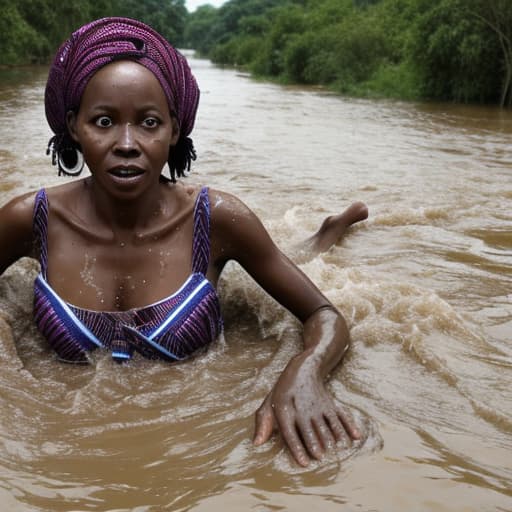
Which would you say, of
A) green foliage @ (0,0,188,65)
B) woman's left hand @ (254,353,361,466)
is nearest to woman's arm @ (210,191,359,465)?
woman's left hand @ (254,353,361,466)

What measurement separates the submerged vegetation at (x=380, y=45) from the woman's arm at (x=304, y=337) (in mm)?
17416

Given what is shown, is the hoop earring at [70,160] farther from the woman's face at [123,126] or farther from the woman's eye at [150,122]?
the woman's eye at [150,122]

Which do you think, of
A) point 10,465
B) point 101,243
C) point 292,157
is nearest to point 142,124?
point 101,243

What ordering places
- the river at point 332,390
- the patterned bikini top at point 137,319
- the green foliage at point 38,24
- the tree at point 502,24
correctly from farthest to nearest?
the green foliage at point 38,24 → the tree at point 502,24 → the patterned bikini top at point 137,319 → the river at point 332,390

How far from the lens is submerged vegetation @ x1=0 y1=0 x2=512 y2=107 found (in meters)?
→ 18.7

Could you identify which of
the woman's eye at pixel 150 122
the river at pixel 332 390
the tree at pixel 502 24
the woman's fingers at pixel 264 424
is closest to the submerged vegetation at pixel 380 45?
the tree at pixel 502 24

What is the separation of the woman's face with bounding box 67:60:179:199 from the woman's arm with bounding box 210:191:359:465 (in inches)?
12.7

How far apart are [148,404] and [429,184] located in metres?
4.29

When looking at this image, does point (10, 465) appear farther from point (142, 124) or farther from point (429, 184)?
point (429, 184)

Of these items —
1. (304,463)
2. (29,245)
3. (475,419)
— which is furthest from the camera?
(29,245)

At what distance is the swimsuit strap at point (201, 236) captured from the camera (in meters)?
2.38

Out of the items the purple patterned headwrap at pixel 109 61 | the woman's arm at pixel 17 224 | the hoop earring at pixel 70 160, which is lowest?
the woman's arm at pixel 17 224

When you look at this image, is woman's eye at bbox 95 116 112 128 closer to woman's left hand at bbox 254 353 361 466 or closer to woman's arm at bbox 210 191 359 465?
woman's arm at bbox 210 191 359 465

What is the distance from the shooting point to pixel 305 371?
2.06 metres
